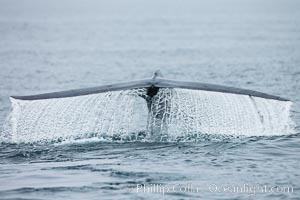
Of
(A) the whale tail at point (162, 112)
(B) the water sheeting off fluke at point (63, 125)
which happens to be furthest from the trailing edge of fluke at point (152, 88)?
(B) the water sheeting off fluke at point (63, 125)

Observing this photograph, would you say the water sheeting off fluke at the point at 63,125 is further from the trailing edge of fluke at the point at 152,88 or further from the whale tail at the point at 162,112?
the trailing edge of fluke at the point at 152,88

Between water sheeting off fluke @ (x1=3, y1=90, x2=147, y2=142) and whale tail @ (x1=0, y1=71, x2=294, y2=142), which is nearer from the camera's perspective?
whale tail @ (x1=0, y1=71, x2=294, y2=142)

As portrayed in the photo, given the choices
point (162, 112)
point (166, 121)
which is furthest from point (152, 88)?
point (166, 121)

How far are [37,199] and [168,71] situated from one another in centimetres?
1592

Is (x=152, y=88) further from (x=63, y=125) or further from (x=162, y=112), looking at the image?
(x=63, y=125)

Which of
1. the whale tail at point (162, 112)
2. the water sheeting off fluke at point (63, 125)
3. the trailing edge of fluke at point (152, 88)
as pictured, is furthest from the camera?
the water sheeting off fluke at point (63, 125)

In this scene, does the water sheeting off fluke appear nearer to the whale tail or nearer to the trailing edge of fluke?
the whale tail

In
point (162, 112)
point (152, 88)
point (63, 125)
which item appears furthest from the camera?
point (63, 125)

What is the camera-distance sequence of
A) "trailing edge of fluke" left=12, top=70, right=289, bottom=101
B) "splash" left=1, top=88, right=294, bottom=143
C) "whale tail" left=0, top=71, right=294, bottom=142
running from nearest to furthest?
"trailing edge of fluke" left=12, top=70, right=289, bottom=101
"whale tail" left=0, top=71, right=294, bottom=142
"splash" left=1, top=88, right=294, bottom=143

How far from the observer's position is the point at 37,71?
24.3 metres

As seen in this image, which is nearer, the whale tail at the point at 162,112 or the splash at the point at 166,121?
the whale tail at the point at 162,112

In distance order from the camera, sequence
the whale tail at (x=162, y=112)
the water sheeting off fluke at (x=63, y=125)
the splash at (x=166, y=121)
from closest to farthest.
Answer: the whale tail at (x=162, y=112), the splash at (x=166, y=121), the water sheeting off fluke at (x=63, y=125)

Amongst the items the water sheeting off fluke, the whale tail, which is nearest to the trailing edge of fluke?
the whale tail

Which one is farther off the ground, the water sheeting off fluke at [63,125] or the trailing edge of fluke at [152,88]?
the trailing edge of fluke at [152,88]
